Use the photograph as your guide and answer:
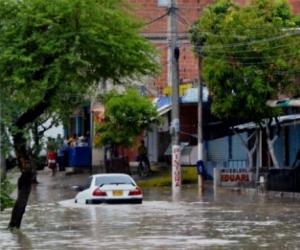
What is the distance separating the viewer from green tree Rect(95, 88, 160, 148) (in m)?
51.9

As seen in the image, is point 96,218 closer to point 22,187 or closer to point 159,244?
point 22,187

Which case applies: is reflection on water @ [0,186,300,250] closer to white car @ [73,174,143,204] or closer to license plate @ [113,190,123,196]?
white car @ [73,174,143,204]

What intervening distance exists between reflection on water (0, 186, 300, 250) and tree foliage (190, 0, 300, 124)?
579 cm

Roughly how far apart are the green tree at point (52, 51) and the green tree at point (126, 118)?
86.4 ft

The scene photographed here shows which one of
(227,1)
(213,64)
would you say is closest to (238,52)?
(213,64)

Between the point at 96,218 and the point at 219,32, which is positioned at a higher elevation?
the point at 219,32

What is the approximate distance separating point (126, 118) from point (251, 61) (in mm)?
9468

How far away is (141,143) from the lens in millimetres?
55250

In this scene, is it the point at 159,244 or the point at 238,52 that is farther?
the point at 238,52

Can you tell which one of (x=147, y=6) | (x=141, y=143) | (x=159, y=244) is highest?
(x=147, y=6)

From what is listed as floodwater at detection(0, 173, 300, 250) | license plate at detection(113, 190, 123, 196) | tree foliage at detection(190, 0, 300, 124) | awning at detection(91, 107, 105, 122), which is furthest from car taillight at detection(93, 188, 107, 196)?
awning at detection(91, 107, 105, 122)

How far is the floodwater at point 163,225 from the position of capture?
72.5ft

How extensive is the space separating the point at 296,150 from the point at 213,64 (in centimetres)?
648

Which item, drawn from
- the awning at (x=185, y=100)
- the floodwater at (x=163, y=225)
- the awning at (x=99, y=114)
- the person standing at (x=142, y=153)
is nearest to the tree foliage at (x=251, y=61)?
the floodwater at (x=163, y=225)
